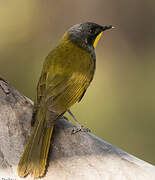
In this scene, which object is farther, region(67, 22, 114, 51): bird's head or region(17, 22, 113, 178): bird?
region(67, 22, 114, 51): bird's head

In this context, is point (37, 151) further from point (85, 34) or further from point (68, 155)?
point (85, 34)

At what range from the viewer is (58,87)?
403cm

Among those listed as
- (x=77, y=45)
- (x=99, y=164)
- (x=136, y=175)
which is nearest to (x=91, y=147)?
(x=99, y=164)

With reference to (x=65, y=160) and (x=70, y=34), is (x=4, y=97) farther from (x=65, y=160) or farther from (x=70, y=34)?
(x=70, y=34)

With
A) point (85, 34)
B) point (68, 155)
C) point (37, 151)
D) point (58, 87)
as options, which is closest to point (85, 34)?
point (85, 34)

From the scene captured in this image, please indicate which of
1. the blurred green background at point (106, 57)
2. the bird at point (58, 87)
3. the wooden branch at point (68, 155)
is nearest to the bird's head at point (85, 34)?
the bird at point (58, 87)

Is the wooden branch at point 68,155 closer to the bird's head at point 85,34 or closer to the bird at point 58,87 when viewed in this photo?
the bird at point 58,87

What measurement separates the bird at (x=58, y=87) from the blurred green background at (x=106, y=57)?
2405 millimetres

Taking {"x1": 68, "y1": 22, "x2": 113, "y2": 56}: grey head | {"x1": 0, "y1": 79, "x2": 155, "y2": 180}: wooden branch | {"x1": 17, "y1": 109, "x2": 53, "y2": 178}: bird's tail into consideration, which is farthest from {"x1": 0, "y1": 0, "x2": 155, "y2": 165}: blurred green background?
{"x1": 17, "y1": 109, "x2": 53, "y2": 178}: bird's tail

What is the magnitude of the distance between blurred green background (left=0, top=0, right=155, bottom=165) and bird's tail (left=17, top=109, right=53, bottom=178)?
338cm

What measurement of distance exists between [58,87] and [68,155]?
0.82 m

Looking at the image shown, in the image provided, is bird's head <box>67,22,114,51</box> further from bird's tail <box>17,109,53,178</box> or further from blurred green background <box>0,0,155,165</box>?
blurred green background <box>0,0,155,165</box>

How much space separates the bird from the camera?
10.7 ft

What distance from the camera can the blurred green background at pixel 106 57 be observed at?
7.23 meters
